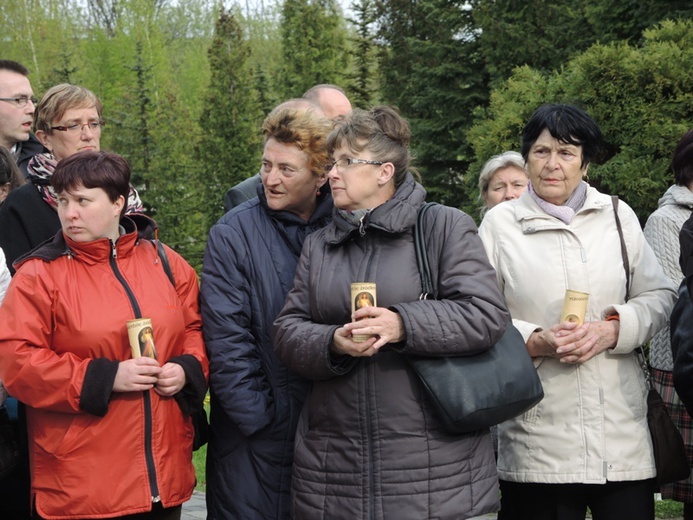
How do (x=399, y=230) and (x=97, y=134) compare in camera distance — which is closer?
(x=399, y=230)

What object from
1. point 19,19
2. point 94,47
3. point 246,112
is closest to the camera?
point 246,112

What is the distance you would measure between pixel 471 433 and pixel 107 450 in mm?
1434

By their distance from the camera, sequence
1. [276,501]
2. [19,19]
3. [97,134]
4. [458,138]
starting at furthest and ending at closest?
[19,19] → [458,138] → [97,134] → [276,501]

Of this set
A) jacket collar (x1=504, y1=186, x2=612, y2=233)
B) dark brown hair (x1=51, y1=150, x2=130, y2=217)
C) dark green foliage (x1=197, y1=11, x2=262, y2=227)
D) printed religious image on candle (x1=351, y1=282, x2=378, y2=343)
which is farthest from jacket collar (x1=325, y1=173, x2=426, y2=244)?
dark green foliage (x1=197, y1=11, x2=262, y2=227)

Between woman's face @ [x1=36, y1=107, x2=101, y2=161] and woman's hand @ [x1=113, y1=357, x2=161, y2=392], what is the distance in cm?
144

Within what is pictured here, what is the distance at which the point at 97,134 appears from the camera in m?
4.50

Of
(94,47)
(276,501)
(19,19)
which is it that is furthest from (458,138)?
(19,19)

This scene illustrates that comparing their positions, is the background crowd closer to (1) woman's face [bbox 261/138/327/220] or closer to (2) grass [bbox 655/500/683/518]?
(1) woman's face [bbox 261/138/327/220]

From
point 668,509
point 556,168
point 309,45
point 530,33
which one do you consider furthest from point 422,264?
point 309,45

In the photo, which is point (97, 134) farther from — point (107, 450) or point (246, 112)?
point (246, 112)

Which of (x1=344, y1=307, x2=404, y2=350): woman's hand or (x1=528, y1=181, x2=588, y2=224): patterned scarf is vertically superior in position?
(x1=528, y1=181, x2=588, y2=224): patterned scarf

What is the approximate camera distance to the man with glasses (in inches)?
201

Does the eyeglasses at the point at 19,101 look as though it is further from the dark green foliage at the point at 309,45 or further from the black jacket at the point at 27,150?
the dark green foliage at the point at 309,45

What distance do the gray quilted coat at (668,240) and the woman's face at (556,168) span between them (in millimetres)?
582
